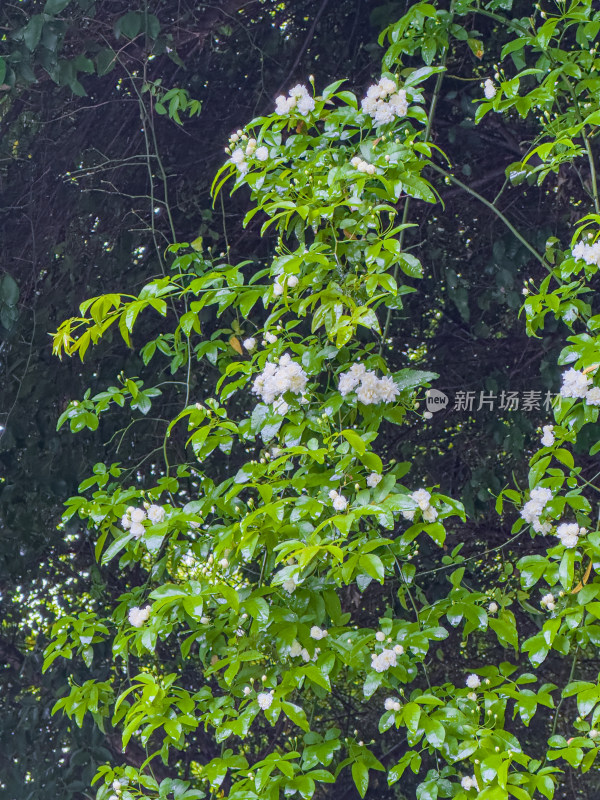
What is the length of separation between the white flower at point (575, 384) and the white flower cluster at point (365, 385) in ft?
0.77

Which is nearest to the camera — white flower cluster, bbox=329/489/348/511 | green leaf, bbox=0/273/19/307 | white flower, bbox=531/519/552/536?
white flower cluster, bbox=329/489/348/511

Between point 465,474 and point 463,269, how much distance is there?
1.63 ft

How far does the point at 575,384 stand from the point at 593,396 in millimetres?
29

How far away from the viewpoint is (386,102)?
1.29 m

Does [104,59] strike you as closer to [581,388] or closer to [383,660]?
[581,388]

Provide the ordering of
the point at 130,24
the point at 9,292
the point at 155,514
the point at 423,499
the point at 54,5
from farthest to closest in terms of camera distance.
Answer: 1. the point at 9,292
2. the point at 130,24
3. the point at 54,5
4. the point at 155,514
5. the point at 423,499

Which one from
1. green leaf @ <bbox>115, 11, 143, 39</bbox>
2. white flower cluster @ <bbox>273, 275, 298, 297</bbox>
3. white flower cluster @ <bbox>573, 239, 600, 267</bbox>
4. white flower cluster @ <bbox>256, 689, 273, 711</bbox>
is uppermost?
green leaf @ <bbox>115, 11, 143, 39</bbox>

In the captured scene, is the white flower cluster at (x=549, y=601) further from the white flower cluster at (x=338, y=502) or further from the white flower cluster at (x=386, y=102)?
the white flower cluster at (x=386, y=102)

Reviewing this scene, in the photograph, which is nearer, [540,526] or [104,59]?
[540,526]

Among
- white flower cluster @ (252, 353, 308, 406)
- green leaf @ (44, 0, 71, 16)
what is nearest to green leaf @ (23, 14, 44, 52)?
green leaf @ (44, 0, 71, 16)

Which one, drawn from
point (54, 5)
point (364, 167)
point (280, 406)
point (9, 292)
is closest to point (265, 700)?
point (280, 406)

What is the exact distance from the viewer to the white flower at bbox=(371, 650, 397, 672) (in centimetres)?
119

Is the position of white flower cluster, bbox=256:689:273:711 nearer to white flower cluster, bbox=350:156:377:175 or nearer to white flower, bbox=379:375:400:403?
white flower, bbox=379:375:400:403

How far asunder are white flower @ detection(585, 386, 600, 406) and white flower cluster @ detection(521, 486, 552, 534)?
145 millimetres
